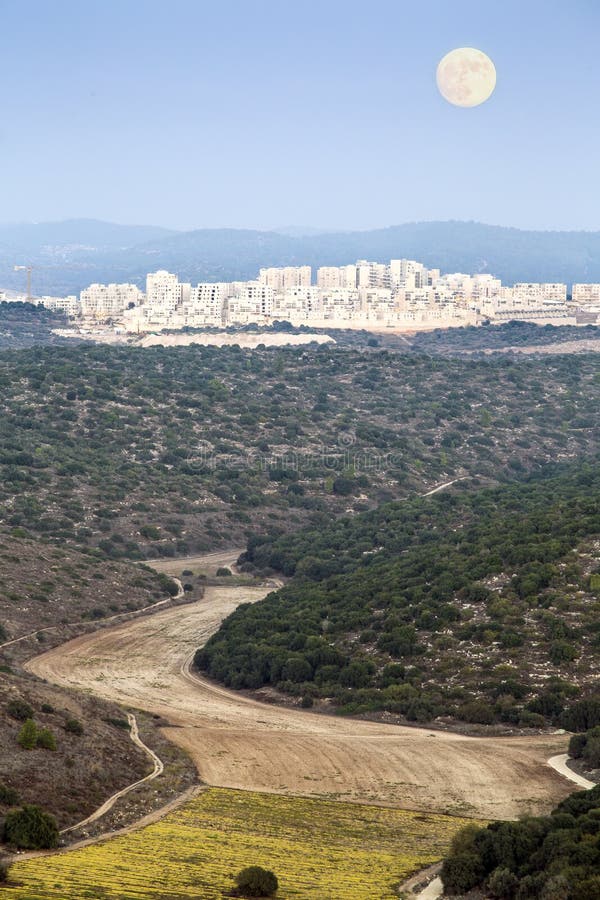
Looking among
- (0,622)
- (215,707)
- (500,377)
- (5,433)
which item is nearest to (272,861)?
(215,707)

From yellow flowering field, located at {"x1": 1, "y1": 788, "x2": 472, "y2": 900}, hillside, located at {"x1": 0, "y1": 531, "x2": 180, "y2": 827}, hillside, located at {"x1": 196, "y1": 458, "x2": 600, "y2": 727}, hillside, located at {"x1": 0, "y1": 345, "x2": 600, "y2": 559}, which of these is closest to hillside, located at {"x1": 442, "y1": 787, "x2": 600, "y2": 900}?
yellow flowering field, located at {"x1": 1, "y1": 788, "x2": 472, "y2": 900}

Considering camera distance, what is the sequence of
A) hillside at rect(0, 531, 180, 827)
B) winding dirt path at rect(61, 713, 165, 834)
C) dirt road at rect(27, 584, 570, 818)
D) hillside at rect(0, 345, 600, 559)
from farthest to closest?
hillside at rect(0, 345, 600, 559) < dirt road at rect(27, 584, 570, 818) < hillside at rect(0, 531, 180, 827) < winding dirt path at rect(61, 713, 165, 834)

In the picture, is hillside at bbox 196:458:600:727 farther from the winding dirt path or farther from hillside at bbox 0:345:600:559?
hillside at bbox 0:345:600:559

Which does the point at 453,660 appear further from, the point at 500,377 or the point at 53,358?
the point at 500,377

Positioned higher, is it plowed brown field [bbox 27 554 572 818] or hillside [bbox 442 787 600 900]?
hillside [bbox 442 787 600 900]

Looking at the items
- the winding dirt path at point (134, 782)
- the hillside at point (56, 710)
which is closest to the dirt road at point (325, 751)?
the winding dirt path at point (134, 782)

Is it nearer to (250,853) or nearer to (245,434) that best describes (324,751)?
(250,853)
